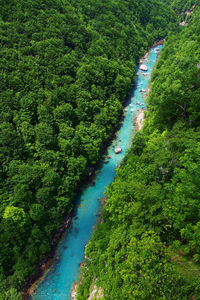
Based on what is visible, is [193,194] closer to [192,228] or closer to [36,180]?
[192,228]

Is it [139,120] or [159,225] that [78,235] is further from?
[139,120]

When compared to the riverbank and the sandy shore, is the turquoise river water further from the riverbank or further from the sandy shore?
the sandy shore

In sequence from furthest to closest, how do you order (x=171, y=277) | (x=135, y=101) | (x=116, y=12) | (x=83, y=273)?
(x=116, y=12) → (x=135, y=101) → (x=83, y=273) → (x=171, y=277)

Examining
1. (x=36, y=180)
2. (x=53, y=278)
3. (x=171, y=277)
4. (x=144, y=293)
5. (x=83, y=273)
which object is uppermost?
(x=171, y=277)

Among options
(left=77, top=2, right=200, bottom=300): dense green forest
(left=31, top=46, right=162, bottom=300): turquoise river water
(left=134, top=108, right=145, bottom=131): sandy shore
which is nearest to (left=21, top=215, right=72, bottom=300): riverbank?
(left=31, top=46, right=162, bottom=300): turquoise river water

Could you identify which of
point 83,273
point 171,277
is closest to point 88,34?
point 83,273

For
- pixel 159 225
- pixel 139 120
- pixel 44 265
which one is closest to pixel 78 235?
pixel 44 265
